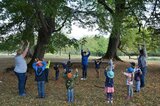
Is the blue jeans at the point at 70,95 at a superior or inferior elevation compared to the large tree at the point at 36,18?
inferior

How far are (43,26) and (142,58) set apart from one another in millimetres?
7545

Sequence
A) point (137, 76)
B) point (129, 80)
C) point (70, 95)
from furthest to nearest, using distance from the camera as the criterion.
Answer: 1. point (137, 76)
2. point (129, 80)
3. point (70, 95)

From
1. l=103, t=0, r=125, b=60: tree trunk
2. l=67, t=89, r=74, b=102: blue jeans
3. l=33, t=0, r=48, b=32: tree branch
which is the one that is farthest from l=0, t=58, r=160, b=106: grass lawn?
l=103, t=0, r=125, b=60: tree trunk

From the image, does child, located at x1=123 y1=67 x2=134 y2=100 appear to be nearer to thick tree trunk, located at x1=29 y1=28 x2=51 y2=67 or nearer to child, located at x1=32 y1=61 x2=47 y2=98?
child, located at x1=32 y1=61 x2=47 y2=98

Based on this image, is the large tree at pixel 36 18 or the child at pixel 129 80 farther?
the large tree at pixel 36 18

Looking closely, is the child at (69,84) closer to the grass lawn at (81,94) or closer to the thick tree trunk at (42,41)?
the grass lawn at (81,94)

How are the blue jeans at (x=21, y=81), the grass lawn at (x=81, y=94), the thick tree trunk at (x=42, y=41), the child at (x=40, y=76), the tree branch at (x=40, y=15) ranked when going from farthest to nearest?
1. the thick tree trunk at (x=42, y=41)
2. the tree branch at (x=40, y=15)
3. the blue jeans at (x=21, y=81)
4. the child at (x=40, y=76)
5. the grass lawn at (x=81, y=94)

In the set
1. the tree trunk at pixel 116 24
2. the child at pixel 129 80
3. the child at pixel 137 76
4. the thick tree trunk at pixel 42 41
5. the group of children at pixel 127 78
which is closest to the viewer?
the group of children at pixel 127 78

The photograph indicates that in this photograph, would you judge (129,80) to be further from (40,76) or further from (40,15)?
(40,15)

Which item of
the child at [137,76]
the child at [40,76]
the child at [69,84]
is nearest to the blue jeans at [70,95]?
the child at [69,84]

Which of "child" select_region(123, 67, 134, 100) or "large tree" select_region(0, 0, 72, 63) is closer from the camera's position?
"child" select_region(123, 67, 134, 100)

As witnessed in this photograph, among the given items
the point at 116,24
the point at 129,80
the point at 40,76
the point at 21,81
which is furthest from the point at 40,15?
the point at 129,80

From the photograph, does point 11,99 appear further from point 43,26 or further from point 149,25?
point 149,25

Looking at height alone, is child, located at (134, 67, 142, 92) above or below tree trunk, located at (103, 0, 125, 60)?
below
